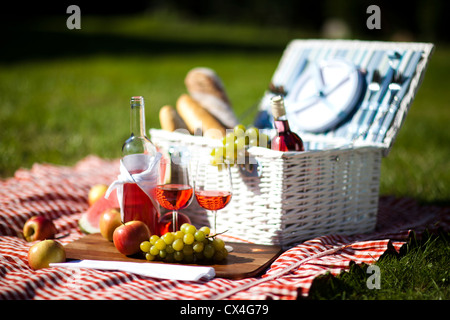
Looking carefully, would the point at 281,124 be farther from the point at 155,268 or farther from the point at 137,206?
the point at 155,268

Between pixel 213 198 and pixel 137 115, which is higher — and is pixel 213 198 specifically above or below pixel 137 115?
below

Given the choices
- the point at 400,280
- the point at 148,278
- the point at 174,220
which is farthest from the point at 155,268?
the point at 400,280

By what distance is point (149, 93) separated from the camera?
26.5ft

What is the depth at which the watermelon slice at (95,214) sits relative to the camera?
3.03 meters

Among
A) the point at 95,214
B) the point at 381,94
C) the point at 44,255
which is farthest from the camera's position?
the point at 381,94

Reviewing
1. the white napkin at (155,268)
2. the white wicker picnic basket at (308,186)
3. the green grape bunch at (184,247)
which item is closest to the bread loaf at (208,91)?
the white wicker picnic basket at (308,186)

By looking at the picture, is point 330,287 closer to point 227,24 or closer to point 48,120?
point 48,120

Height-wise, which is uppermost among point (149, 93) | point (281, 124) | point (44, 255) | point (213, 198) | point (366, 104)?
point (149, 93)

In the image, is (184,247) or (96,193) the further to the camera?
(96,193)

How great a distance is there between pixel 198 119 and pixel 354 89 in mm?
1096

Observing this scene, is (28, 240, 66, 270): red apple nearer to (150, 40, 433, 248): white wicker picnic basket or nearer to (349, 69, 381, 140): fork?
(150, 40, 433, 248): white wicker picnic basket

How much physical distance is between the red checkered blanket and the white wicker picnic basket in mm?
143

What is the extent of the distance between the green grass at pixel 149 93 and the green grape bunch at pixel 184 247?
0.58 meters

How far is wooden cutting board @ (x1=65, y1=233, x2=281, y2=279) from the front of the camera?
93.1 inches
